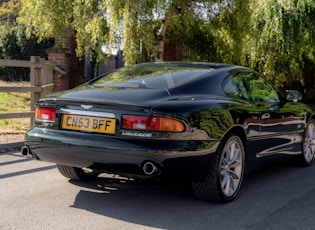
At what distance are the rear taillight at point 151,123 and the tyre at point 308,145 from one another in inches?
125

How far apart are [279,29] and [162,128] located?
8656 millimetres

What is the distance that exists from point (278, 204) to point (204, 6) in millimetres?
6656

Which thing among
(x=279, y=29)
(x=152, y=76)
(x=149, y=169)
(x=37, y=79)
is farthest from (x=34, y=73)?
(x=279, y=29)

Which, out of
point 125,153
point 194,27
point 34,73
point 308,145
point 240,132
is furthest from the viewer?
point 194,27

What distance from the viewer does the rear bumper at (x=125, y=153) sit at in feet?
13.1

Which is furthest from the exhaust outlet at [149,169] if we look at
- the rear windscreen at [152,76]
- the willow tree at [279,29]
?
the willow tree at [279,29]

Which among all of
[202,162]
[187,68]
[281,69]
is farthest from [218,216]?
[281,69]

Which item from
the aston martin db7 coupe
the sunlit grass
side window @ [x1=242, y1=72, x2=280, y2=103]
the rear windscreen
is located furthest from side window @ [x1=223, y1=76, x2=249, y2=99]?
the sunlit grass

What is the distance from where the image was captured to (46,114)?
450cm

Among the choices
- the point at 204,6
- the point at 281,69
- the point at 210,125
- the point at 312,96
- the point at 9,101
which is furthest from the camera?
the point at 312,96

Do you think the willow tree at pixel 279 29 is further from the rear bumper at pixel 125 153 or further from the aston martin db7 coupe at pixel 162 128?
the rear bumper at pixel 125 153

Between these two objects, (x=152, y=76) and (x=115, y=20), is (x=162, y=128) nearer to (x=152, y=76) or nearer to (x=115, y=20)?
(x=152, y=76)

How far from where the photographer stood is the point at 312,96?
1991 centimetres

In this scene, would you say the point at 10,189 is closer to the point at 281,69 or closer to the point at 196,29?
the point at 196,29
